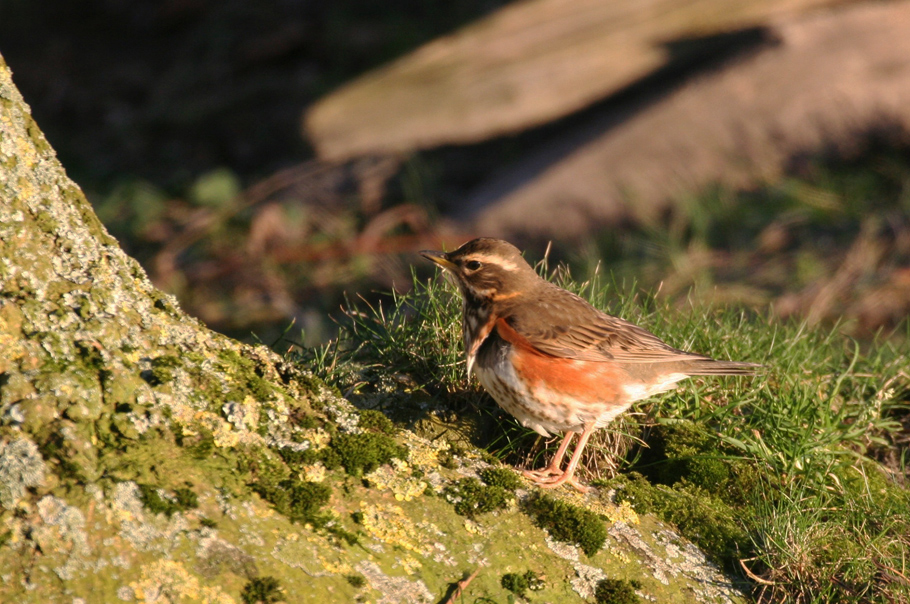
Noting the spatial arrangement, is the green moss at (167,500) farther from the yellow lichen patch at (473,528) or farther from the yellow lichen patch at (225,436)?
the yellow lichen patch at (473,528)

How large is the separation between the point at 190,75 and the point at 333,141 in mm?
5590

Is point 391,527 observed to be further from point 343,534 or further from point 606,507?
point 606,507

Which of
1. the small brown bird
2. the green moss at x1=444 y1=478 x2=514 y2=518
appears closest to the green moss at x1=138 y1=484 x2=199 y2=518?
the green moss at x1=444 y1=478 x2=514 y2=518

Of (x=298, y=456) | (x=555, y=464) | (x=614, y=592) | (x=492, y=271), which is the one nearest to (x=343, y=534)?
(x=298, y=456)

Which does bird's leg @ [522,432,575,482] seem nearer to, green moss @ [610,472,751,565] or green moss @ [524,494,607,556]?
green moss @ [610,472,751,565]

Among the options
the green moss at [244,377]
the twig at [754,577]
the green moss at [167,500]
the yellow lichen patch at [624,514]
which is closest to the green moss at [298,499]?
the green moss at [167,500]

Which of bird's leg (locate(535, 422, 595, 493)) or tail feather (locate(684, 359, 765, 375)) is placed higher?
tail feather (locate(684, 359, 765, 375))

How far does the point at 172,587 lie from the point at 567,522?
70.2 inches

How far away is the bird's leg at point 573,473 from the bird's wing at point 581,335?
18.6 inches

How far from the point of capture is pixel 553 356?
5172 mm

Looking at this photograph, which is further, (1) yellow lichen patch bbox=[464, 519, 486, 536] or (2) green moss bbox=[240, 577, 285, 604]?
(1) yellow lichen patch bbox=[464, 519, 486, 536]

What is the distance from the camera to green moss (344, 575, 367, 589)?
3.39 meters

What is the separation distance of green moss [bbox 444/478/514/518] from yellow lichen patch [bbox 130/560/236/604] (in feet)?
3.83

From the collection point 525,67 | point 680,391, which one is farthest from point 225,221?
point 680,391
